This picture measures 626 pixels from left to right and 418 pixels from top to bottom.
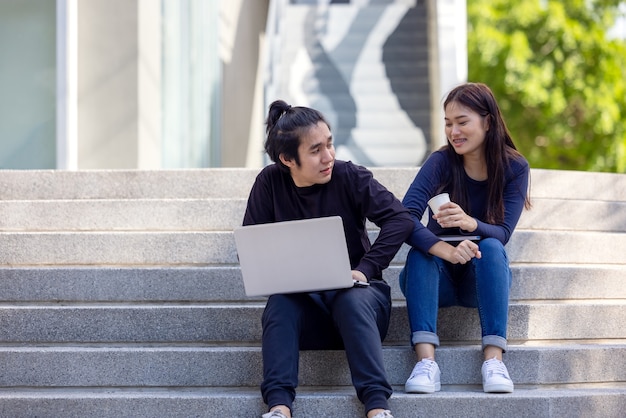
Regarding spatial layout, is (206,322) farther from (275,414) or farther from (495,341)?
(495,341)

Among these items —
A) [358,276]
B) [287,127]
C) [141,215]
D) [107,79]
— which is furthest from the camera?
[107,79]

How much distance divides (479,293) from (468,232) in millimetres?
317

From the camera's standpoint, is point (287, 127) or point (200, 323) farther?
point (200, 323)

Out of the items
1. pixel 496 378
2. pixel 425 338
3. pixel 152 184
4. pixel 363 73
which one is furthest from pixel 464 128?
pixel 363 73

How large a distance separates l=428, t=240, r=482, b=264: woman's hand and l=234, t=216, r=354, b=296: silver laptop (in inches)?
16.6

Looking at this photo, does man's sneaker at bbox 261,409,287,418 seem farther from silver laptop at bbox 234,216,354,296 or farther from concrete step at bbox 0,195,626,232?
concrete step at bbox 0,195,626,232

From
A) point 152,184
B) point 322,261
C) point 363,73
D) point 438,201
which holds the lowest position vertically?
point 322,261

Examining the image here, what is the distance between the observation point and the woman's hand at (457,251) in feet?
12.1

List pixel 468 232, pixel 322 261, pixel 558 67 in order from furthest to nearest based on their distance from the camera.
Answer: pixel 558 67, pixel 468 232, pixel 322 261

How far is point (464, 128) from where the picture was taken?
3.94 m

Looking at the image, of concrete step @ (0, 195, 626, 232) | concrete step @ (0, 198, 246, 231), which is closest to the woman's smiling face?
concrete step @ (0, 195, 626, 232)

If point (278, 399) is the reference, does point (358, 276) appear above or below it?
above

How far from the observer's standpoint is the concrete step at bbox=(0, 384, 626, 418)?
11.5 ft

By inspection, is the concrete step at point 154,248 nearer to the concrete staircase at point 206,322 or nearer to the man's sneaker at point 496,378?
the concrete staircase at point 206,322
